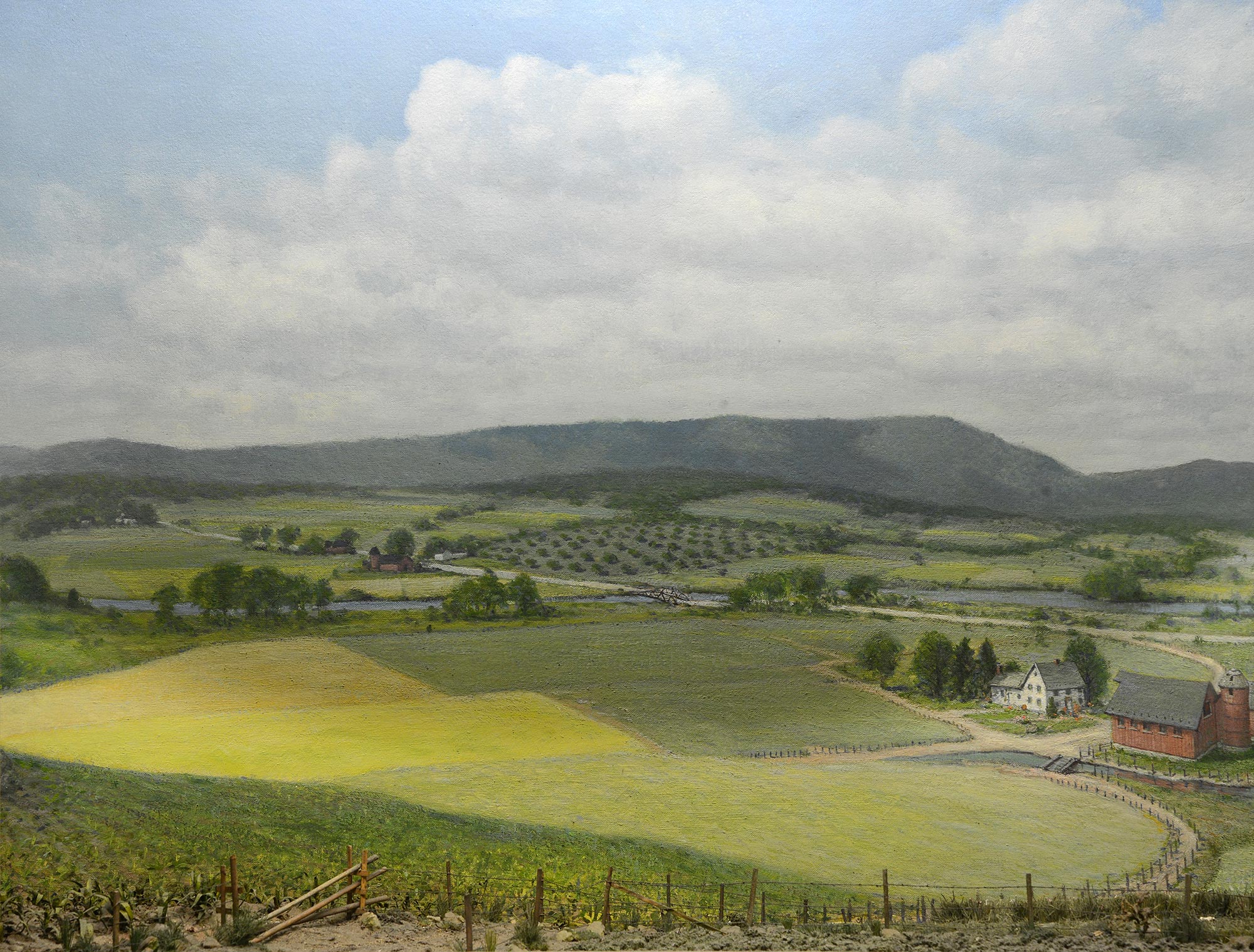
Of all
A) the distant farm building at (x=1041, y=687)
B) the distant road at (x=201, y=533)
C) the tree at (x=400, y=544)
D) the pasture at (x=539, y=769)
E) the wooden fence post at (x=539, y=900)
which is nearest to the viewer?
the wooden fence post at (x=539, y=900)

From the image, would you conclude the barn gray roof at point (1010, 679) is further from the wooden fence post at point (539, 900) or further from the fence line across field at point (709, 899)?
the wooden fence post at point (539, 900)

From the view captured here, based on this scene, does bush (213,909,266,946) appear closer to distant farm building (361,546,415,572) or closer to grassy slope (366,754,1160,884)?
grassy slope (366,754,1160,884)

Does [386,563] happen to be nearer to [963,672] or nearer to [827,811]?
[827,811]

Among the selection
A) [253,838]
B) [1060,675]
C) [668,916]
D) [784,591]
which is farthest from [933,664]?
[253,838]

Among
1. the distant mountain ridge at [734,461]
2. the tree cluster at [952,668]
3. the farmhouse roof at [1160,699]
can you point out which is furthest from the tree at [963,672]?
the distant mountain ridge at [734,461]

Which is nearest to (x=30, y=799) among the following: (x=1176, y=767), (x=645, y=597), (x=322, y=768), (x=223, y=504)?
(x=322, y=768)
